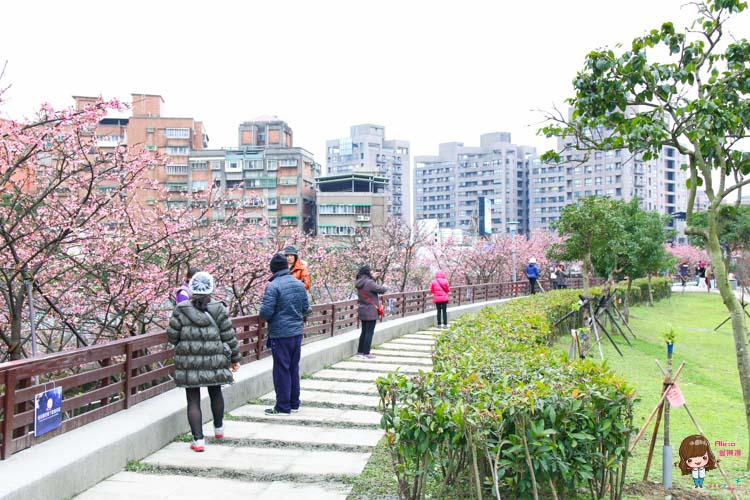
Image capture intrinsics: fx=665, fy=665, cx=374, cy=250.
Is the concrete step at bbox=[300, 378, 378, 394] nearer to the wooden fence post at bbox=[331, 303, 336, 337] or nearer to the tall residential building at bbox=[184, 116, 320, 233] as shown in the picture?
the wooden fence post at bbox=[331, 303, 336, 337]

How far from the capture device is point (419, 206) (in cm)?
12500

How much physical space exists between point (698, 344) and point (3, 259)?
19112 mm

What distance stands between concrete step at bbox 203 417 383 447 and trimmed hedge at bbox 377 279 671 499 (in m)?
1.70

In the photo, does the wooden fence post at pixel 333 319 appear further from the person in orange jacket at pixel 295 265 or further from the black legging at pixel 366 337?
the person in orange jacket at pixel 295 265

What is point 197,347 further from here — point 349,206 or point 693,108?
point 349,206

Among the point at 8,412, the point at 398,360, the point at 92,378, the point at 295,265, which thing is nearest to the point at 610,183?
the point at 398,360

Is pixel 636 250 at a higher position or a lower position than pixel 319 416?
higher

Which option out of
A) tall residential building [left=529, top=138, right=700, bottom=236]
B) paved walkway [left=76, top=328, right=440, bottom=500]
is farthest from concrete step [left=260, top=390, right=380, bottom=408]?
tall residential building [left=529, top=138, right=700, bottom=236]

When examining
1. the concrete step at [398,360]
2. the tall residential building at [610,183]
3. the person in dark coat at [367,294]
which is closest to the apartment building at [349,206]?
the tall residential building at [610,183]

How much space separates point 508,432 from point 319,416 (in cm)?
362

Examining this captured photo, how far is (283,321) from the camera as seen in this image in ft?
24.0

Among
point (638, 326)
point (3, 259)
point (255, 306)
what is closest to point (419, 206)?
point (638, 326)

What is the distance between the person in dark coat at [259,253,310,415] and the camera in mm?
7293

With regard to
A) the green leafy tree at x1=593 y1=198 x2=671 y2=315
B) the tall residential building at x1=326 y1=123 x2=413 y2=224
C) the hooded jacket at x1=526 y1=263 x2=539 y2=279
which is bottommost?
the hooded jacket at x1=526 y1=263 x2=539 y2=279
